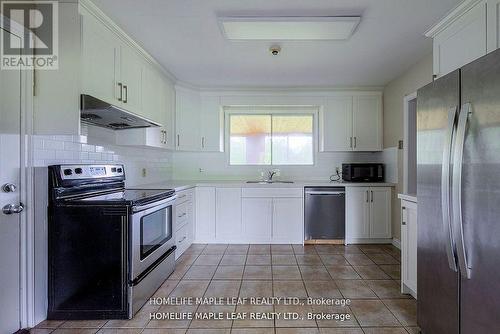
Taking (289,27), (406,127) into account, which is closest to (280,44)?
(289,27)

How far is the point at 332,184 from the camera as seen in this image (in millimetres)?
3889

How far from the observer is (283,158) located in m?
4.55

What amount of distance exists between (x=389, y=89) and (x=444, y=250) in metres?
3.14

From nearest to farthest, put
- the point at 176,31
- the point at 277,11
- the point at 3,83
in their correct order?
the point at 3,83 → the point at 277,11 → the point at 176,31

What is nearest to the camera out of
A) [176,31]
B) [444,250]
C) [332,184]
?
[444,250]

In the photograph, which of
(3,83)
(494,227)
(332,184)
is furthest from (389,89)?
(3,83)

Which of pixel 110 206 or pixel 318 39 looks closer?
pixel 110 206

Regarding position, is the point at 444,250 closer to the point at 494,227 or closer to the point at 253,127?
the point at 494,227

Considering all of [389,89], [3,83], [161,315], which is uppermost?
[389,89]

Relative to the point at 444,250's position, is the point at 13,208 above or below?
above

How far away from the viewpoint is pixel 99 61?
7.14ft

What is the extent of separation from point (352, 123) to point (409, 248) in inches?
95.7

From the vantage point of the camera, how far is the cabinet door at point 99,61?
6.63 ft
